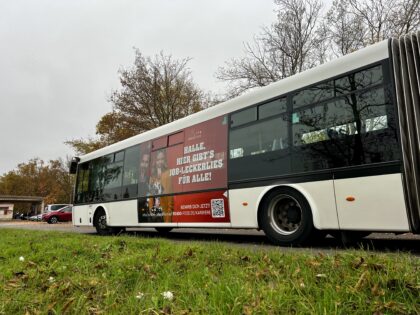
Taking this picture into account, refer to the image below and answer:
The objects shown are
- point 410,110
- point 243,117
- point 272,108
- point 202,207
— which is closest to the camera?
point 410,110

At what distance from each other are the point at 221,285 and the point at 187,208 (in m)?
5.59

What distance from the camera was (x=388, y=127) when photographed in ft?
16.9

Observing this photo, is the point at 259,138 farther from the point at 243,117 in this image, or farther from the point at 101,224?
the point at 101,224

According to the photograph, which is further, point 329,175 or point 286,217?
point 286,217

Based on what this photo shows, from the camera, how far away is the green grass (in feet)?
7.88

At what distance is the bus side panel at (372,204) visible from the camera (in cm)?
491

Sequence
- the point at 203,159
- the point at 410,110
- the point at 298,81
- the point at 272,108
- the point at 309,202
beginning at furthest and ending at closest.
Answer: the point at 203,159 < the point at 272,108 < the point at 298,81 < the point at 309,202 < the point at 410,110

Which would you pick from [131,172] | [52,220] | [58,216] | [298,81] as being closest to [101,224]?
[131,172]

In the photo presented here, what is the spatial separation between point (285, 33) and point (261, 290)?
76.4 ft

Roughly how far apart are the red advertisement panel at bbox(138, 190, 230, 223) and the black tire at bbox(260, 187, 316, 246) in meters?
1.03

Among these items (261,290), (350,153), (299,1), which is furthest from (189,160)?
(299,1)

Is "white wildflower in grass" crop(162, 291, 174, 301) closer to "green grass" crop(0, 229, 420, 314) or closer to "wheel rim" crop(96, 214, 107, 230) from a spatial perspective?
"green grass" crop(0, 229, 420, 314)

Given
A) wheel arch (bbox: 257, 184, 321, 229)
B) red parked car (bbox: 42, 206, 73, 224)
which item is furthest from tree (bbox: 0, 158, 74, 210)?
wheel arch (bbox: 257, 184, 321, 229)

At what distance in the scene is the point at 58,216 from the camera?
34094 mm
